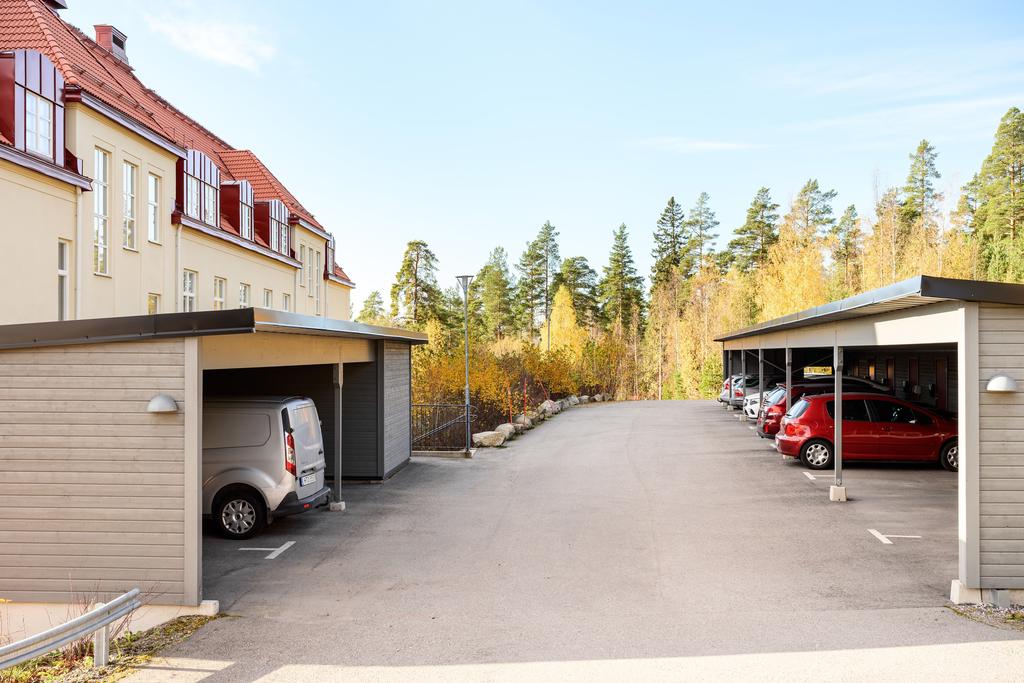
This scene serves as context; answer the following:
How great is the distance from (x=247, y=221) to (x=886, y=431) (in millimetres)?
22547

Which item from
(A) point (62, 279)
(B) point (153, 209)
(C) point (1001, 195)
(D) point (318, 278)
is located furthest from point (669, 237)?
(A) point (62, 279)

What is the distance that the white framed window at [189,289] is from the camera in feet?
75.7

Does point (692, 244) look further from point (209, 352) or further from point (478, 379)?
point (209, 352)

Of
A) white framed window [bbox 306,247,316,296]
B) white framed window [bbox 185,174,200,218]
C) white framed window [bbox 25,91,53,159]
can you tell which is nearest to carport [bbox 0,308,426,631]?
white framed window [bbox 25,91,53,159]

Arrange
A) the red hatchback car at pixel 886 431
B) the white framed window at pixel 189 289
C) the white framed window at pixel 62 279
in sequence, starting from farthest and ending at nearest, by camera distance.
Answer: the white framed window at pixel 189 289
the white framed window at pixel 62 279
the red hatchback car at pixel 886 431

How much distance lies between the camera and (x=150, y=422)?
24.3 ft

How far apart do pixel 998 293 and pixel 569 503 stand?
24.7 ft

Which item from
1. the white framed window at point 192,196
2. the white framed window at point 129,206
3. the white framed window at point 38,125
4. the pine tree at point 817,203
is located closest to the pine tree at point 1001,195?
the pine tree at point 817,203

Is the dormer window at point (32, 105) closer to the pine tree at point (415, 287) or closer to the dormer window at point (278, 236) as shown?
the dormer window at point (278, 236)

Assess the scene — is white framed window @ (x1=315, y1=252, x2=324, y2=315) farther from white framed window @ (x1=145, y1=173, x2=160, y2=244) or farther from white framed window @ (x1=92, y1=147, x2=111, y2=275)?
white framed window @ (x1=92, y1=147, x2=111, y2=275)

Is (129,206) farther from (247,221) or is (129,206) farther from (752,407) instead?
(752,407)

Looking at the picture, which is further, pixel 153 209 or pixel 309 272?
pixel 309 272

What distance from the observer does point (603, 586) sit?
825 centimetres

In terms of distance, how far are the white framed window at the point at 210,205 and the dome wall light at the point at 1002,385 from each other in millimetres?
22358
